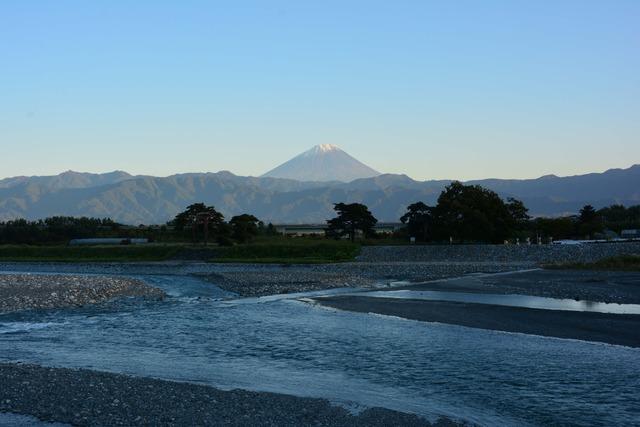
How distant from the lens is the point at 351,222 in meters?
96.9

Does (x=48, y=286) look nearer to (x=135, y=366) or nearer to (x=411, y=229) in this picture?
(x=135, y=366)

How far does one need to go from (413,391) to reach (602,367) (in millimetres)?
5336

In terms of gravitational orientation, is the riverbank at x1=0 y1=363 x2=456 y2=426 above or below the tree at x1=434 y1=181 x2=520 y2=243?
below

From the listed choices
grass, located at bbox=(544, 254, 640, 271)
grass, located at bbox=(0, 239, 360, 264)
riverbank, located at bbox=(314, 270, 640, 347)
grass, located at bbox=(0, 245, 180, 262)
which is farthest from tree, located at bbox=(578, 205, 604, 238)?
grass, located at bbox=(0, 245, 180, 262)

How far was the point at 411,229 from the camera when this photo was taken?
89.8m

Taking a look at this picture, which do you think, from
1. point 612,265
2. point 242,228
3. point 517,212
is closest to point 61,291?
point 612,265

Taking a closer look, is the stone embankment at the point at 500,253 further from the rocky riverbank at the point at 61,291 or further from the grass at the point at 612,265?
the rocky riverbank at the point at 61,291

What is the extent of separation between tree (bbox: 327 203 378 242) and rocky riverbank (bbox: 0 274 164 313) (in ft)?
170

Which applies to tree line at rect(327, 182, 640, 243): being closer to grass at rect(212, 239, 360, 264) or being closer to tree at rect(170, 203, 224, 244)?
grass at rect(212, 239, 360, 264)

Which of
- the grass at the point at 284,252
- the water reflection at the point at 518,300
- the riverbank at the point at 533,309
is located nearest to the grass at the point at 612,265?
the riverbank at the point at 533,309

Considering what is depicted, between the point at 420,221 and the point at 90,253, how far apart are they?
42.8 meters

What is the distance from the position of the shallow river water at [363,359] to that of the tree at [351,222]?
2668 inches

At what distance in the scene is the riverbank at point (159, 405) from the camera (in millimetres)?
12641

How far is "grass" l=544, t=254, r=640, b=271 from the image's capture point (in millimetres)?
50472
